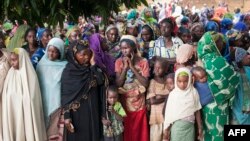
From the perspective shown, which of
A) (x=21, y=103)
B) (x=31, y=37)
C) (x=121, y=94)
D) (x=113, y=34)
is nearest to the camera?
(x=21, y=103)

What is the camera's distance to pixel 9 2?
3.22 meters

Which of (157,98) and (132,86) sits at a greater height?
(132,86)

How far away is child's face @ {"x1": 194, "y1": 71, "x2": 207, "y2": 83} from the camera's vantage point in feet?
16.4

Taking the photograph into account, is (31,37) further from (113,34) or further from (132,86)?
(132,86)

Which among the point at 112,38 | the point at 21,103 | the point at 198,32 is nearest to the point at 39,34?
the point at 112,38

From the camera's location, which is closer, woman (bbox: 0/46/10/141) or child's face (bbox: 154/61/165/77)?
woman (bbox: 0/46/10/141)

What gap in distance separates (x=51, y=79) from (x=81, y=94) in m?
0.39

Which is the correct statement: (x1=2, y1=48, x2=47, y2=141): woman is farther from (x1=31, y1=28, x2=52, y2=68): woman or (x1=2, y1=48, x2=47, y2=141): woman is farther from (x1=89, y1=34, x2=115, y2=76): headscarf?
(x1=89, y1=34, x2=115, y2=76): headscarf

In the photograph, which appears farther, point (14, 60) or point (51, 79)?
point (51, 79)

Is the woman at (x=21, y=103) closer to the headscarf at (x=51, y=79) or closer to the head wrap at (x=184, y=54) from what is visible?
the headscarf at (x=51, y=79)

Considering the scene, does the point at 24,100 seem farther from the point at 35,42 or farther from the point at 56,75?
the point at 35,42

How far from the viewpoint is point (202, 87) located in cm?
502

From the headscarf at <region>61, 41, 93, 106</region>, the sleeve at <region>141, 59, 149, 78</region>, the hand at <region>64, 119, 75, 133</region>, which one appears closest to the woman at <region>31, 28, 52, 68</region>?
the headscarf at <region>61, 41, 93, 106</region>

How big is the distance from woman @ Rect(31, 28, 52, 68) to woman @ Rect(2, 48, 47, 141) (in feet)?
1.14
